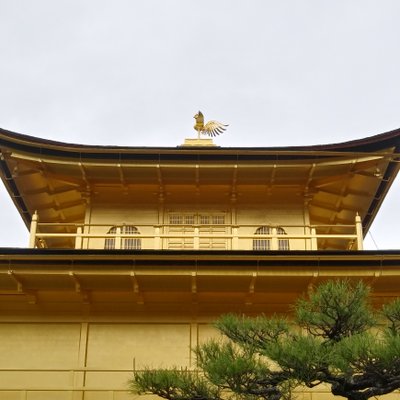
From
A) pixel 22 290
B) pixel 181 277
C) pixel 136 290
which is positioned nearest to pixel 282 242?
pixel 181 277

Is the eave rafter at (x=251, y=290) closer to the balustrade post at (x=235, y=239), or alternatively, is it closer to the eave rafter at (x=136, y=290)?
the balustrade post at (x=235, y=239)

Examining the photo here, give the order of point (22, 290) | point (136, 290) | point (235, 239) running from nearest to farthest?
1. point (136, 290)
2. point (22, 290)
3. point (235, 239)

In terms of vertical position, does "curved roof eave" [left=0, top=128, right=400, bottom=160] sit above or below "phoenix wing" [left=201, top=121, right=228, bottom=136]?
below

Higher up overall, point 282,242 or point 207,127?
point 207,127

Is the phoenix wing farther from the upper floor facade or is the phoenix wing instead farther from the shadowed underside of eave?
the shadowed underside of eave

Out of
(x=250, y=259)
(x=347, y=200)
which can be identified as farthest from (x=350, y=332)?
(x=347, y=200)

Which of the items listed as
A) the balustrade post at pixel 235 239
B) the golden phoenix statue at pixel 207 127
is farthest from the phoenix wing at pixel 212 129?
the balustrade post at pixel 235 239

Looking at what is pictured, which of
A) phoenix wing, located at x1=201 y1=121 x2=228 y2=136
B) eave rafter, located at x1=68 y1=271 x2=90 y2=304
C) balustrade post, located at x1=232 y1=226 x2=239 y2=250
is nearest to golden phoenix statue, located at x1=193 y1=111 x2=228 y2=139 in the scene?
phoenix wing, located at x1=201 y1=121 x2=228 y2=136

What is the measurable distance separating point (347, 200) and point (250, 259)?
697 centimetres

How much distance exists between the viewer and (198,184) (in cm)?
1948

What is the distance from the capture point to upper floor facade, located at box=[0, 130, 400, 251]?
18719 millimetres

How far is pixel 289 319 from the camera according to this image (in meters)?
15.5

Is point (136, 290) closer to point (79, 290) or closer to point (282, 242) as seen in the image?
point (79, 290)

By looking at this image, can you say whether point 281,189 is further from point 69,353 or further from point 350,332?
point 350,332
